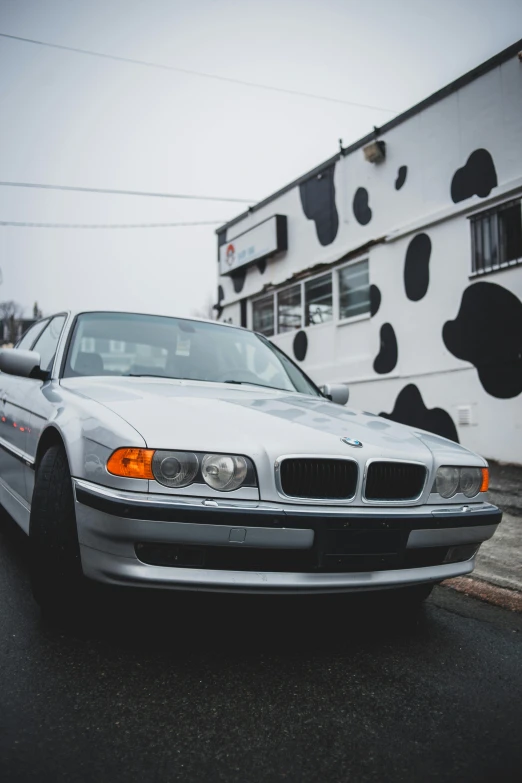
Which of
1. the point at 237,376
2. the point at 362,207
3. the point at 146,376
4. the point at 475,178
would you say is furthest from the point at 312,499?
the point at 362,207

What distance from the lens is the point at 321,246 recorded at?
10.9 meters

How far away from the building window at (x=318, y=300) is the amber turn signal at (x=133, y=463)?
29.3 feet

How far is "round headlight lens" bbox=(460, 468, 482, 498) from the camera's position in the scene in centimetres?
264

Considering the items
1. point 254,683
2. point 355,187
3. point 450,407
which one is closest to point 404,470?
point 254,683

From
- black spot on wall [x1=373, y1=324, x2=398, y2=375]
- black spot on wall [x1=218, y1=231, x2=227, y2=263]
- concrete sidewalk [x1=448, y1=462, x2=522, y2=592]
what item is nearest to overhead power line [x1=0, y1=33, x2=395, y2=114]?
black spot on wall [x1=218, y1=231, x2=227, y2=263]

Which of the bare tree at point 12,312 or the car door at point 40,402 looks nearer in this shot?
the car door at point 40,402

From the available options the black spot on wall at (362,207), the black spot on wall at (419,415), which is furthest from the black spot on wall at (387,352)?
the black spot on wall at (362,207)

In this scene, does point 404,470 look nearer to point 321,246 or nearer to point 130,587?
point 130,587

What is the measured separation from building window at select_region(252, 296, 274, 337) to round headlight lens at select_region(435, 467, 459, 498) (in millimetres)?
9949

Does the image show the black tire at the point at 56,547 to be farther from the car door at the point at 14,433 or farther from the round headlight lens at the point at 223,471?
the car door at the point at 14,433

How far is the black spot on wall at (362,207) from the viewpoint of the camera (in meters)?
9.80

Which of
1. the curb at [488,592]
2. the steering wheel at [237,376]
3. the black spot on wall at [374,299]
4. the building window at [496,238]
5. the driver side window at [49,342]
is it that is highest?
the building window at [496,238]

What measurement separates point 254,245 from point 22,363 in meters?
9.65

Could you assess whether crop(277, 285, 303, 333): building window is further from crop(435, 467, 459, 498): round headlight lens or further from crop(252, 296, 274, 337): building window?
crop(435, 467, 459, 498): round headlight lens
